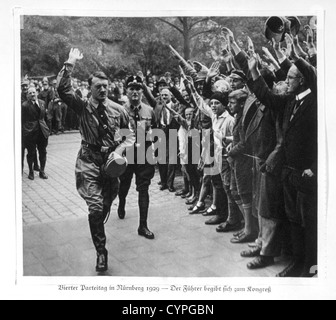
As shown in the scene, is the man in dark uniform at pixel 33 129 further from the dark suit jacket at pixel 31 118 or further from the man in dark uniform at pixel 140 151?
the man in dark uniform at pixel 140 151

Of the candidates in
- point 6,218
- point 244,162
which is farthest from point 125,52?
point 6,218

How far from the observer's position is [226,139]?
2721 millimetres

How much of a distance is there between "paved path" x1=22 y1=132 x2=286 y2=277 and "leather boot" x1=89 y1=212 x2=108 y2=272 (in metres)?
0.05

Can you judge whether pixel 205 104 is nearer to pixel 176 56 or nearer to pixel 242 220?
pixel 176 56

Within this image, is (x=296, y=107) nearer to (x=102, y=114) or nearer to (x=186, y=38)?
(x=186, y=38)

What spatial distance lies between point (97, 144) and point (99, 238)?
59cm

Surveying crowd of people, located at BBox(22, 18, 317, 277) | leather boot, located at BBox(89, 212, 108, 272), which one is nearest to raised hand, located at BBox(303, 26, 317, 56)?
crowd of people, located at BBox(22, 18, 317, 277)

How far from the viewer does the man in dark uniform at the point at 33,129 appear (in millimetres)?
2730

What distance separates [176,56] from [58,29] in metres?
0.76

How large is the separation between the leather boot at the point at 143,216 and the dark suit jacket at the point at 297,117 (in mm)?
919

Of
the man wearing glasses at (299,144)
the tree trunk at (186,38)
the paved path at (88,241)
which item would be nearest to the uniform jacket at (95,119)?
the paved path at (88,241)

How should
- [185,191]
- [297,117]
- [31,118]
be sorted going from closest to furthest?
[297,117] < [31,118] < [185,191]

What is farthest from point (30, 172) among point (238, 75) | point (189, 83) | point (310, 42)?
point (310, 42)
